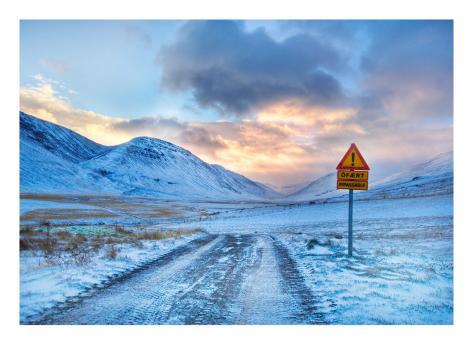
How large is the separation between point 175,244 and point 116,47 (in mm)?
6755

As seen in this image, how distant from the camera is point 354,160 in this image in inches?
246

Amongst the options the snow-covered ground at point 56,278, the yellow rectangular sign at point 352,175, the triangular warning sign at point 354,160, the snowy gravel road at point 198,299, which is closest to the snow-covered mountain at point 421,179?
the yellow rectangular sign at point 352,175

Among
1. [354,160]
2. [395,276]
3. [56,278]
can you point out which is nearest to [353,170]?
[354,160]

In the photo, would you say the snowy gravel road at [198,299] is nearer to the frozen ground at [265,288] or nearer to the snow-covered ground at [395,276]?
the frozen ground at [265,288]

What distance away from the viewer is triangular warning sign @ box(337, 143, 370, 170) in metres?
6.21

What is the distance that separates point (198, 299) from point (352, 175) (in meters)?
3.85

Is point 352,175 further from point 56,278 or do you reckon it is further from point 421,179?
point 56,278

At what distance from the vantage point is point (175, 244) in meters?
10.7

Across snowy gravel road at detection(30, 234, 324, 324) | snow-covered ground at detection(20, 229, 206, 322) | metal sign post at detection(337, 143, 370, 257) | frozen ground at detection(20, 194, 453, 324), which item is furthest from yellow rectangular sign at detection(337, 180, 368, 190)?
snow-covered ground at detection(20, 229, 206, 322)

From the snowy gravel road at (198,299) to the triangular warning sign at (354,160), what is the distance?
8.24ft

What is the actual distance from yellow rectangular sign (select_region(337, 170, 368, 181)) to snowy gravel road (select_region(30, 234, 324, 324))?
226 centimetres

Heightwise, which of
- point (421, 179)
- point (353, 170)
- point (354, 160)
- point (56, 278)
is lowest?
point (56, 278)

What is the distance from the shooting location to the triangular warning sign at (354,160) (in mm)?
6207
